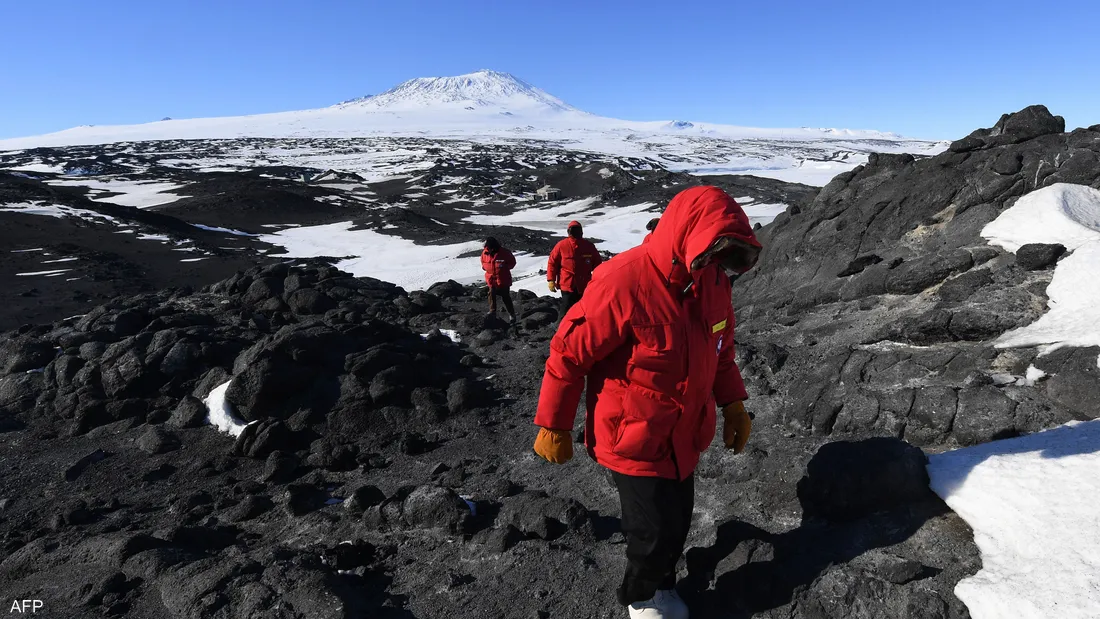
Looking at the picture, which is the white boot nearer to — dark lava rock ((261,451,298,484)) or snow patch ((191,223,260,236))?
dark lava rock ((261,451,298,484))

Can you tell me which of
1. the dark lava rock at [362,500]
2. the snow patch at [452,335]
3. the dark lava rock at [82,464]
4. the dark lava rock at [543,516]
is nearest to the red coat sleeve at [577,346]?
the dark lava rock at [543,516]

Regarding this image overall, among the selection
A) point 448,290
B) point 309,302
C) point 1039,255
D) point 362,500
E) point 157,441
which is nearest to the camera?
point 362,500

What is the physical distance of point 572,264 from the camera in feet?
26.5

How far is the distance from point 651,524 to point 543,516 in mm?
1353

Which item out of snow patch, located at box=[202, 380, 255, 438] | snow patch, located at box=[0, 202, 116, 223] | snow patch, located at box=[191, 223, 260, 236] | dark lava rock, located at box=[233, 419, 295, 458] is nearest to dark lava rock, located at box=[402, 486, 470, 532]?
dark lava rock, located at box=[233, 419, 295, 458]

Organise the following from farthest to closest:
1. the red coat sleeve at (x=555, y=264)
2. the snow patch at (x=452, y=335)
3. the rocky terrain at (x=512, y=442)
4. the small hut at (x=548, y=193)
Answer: the small hut at (x=548, y=193), the snow patch at (x=452, y=335), the red coat sleeve at (x=555, y=264), the rocky terrain at (x=512, y=442)

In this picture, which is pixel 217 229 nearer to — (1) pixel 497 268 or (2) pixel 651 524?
(1) pixel 497 268

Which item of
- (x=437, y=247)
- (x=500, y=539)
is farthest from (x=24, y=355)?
(x=437, y=247)

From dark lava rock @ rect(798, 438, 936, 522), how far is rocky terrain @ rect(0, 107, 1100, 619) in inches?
0.4

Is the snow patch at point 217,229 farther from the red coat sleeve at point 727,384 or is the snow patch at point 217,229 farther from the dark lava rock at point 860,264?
the red coat sleeve at point 727,384

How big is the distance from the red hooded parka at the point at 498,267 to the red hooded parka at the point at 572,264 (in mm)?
2173

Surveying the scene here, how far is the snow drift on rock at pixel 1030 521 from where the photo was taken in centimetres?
240

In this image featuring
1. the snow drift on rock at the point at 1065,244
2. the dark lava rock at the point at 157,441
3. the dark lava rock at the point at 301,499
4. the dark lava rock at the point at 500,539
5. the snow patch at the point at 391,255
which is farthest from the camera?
the snow patch at the point at 391,255

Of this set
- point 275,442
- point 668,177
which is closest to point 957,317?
point 275,442
